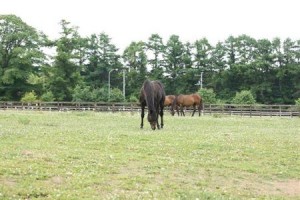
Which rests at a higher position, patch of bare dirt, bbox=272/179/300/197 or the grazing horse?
the grazing horse

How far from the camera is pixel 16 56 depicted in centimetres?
6569

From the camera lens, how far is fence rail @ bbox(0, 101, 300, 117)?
1670 inches

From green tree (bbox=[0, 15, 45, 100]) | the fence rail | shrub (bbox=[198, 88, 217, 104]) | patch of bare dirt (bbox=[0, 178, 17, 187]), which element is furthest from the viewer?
green tree (bbox=[0, 15, 45, 100])

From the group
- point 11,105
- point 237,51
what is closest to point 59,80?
point 11,105

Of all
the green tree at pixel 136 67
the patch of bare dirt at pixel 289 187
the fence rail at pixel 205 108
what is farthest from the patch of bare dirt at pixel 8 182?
the green tree at pixel 136 67

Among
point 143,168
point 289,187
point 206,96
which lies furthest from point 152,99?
point 206,96

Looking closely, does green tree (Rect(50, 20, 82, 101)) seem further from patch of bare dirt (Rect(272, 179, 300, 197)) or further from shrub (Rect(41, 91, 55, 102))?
patch of bare dirt (Rect(272, 179, 300, 197))

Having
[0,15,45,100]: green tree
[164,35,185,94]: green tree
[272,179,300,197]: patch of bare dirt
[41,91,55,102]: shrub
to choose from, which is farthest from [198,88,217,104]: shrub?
[272,179,300,197]: patch of bare dirt

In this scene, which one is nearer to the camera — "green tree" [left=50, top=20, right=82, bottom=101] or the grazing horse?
the grazing horse

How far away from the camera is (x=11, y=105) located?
5119 centimetres

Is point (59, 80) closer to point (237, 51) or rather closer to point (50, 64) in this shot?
point (50, 64)

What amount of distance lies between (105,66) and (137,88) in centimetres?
821

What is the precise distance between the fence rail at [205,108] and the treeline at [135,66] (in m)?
11.8

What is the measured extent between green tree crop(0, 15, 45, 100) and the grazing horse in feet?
150
